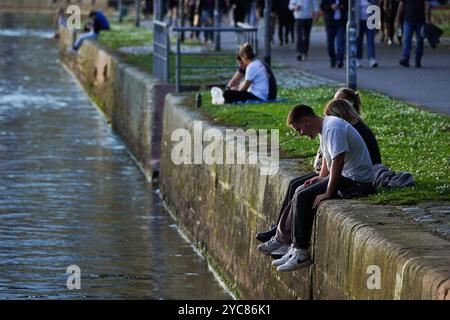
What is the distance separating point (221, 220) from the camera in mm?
14922

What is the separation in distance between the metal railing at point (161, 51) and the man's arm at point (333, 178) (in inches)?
450

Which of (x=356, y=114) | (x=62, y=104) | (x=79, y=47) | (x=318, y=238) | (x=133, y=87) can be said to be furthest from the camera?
(x=79, y=47)

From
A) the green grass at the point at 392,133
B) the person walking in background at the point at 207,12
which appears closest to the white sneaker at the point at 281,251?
the green grass at the point at 392,133

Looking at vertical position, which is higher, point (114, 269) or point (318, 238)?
point (318, 238)

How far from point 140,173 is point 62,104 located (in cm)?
1130

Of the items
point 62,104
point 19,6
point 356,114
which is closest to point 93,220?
point 356,114

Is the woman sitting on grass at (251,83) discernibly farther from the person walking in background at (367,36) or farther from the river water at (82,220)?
the person walking in background at (367,36)

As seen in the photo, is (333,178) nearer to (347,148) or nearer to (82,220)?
(347,148)

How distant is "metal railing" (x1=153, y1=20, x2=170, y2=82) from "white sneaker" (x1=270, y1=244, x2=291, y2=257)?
36.1 ft

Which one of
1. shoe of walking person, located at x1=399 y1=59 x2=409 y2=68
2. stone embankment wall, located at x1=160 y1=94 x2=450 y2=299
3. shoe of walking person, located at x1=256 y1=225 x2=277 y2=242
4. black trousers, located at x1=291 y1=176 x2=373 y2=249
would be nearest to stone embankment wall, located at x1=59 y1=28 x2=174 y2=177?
stone embankment wall, located at x1=160 y1=94 x2=450 y2=299

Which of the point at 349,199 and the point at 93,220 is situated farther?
the point at 93,220

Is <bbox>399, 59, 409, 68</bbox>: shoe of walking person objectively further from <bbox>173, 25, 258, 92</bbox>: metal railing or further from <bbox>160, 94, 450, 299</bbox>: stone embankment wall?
<bbox>160, 94, 450, 299</bbox>: stone embankment wall

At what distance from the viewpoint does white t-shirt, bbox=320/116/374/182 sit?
10891 millimetres

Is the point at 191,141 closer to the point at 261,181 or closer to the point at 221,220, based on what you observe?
the point at 221,220
